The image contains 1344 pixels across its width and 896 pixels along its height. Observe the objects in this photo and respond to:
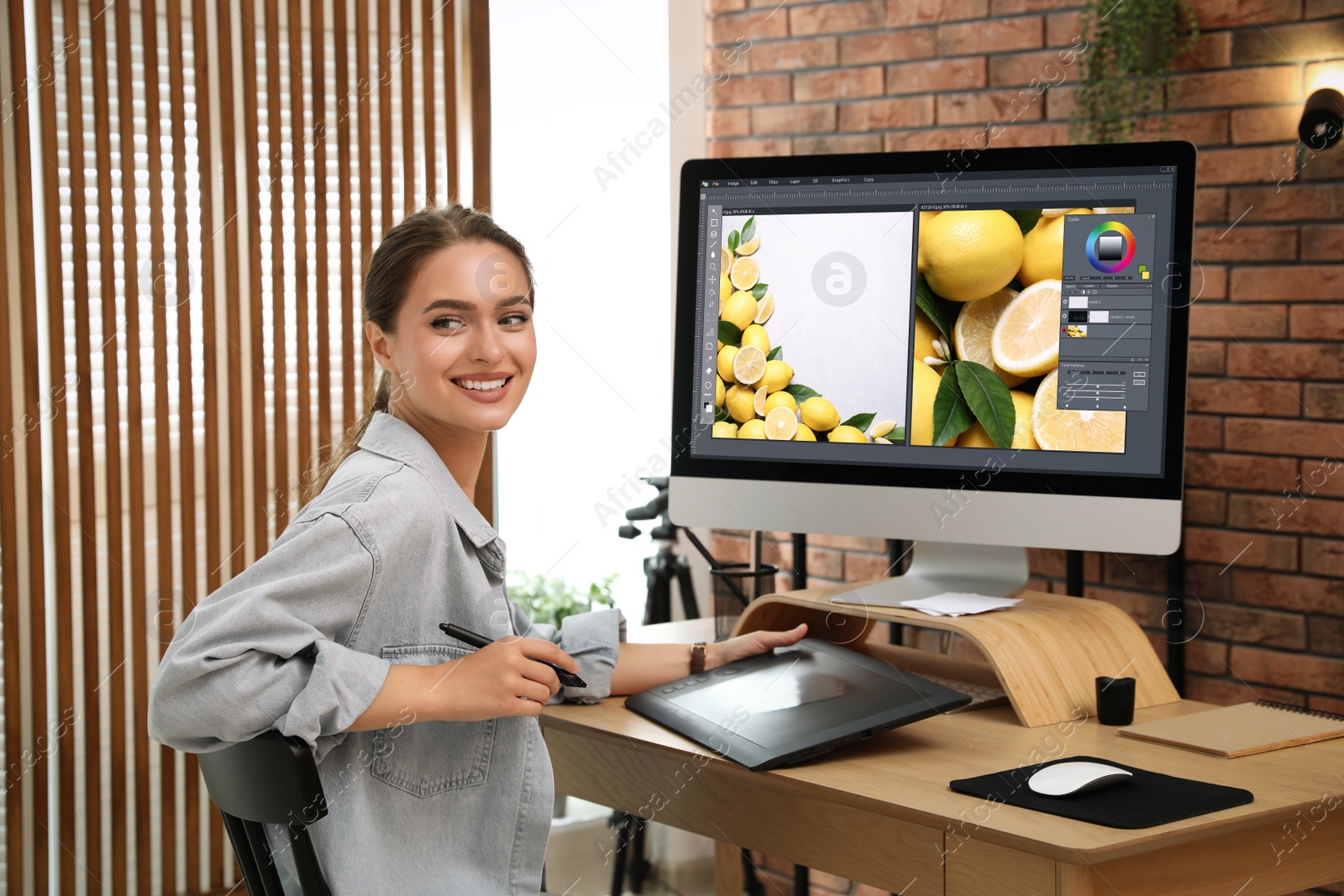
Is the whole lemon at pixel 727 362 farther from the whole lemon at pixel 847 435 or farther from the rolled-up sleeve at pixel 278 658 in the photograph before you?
the rolled-up sleeve at pixel 278 658

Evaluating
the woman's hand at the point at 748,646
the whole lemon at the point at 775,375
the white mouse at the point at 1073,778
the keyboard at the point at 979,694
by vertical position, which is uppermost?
the whole lemon at the point at 775,375

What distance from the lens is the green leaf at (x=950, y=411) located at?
151 cm

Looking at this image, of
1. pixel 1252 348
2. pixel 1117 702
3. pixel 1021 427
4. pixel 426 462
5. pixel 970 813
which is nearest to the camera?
pixel 970 813

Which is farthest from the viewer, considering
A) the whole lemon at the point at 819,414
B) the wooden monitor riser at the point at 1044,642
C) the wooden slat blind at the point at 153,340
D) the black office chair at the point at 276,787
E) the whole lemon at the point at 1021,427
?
the wooden slat blind at the point at 153,340

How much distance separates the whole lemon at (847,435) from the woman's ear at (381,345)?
0.60 m

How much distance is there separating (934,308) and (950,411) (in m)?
0.14

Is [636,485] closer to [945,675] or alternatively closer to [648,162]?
[648,162]

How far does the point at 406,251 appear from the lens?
1.31 m

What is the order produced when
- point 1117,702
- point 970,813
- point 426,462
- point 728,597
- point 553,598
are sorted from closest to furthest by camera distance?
1. point 970,813
2. point 426,462
3. point 1117,702
4. point 728,597
5. point 553,598

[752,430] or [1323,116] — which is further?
[1323,116]

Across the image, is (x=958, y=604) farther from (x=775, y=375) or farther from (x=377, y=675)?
(x=377, y=675)

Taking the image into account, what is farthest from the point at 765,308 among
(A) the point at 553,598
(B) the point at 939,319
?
(A) the point at 553,598

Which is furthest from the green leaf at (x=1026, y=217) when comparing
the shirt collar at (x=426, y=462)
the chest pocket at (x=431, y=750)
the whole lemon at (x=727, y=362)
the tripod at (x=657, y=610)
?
the tripod at (x=657, y=610)

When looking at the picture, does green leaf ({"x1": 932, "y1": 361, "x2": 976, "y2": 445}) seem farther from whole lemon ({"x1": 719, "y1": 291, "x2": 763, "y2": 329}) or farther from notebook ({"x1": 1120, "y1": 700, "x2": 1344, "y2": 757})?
notebook ({"x1": 1120, "y1": 700, "x2": 1344, "y2": 757})
